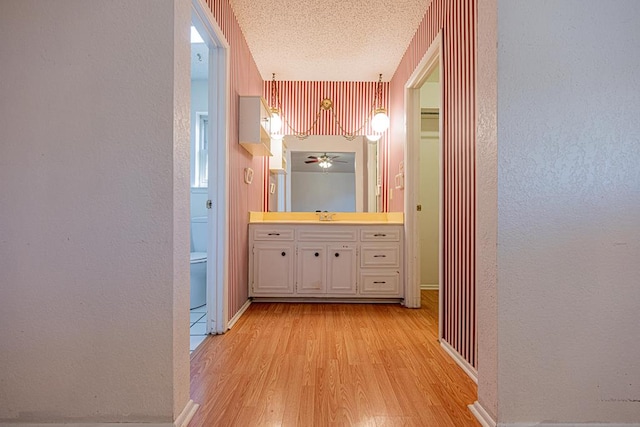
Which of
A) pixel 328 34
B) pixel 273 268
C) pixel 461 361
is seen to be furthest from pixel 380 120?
pixel 461 361

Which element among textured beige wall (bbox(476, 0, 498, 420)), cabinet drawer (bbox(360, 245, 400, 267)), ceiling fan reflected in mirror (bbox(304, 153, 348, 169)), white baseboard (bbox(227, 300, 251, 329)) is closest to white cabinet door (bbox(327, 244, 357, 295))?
cabinet drawer (bbox(360, 245, 400, 267))

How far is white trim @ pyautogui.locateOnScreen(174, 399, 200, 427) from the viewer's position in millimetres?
1246

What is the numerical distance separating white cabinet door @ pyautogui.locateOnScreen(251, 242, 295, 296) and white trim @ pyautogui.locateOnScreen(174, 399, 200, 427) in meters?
1.77

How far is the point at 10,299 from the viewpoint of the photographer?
1.24 meters

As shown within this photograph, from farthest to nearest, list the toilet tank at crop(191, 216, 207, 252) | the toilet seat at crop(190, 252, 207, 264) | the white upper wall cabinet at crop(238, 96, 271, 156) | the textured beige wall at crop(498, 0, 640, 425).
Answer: the toilet tank at crop(191, 216, 207, 252), the toilet seat at crop(190, 252, 207, 264), the white upper wall cabinet at crop(238, 96, 271, 156), the textured beige wall at crop(498, 0, 640, 425)

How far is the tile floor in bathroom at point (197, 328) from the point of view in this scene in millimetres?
2160

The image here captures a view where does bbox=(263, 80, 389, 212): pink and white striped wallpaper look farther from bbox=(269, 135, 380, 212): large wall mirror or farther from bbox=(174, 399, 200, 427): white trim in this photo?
bbox=(174, 399, 200, 427): white trim

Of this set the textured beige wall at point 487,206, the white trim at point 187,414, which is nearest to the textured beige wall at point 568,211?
the textured beige wall at point 487,206

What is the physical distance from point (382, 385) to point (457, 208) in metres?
1.05

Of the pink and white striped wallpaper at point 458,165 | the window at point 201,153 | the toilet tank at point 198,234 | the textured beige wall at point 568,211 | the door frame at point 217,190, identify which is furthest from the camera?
the window at point 201,153

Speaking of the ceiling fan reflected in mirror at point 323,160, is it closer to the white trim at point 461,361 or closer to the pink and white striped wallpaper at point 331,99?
the pink and white striped wallpaper at point 331,99

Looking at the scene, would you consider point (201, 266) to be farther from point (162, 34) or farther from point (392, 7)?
point (392, 7)

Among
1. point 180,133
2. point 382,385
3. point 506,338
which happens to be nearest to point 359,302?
point 382,385

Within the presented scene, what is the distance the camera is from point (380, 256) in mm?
3201
